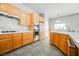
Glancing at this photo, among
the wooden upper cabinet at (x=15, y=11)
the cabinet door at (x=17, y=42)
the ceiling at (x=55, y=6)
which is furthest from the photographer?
the ceiling at (x=55, y=6)

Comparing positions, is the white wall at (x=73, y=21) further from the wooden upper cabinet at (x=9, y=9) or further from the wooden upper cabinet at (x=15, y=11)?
the wooden upper cabinet at (x=9, y=9)

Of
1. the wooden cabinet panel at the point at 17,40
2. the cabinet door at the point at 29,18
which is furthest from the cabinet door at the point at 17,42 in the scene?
the cabinet door at the point at 29,18

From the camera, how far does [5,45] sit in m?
3.64

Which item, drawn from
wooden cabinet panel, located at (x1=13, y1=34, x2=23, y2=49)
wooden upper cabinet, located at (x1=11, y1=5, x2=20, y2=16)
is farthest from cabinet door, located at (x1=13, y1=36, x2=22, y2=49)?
wooden upper cabinet, located at (x1=11, y1=5, x2=20, y2=16)

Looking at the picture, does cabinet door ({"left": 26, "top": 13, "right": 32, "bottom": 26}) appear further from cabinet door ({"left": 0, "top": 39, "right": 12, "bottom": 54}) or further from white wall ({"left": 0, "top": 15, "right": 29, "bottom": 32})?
cabinet door ({"left": 0, "top": 39, "right": 12, "bottom": 54})

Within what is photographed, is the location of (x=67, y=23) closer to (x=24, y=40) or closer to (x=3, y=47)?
(x=24, y=40)

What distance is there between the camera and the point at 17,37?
4.49 metres

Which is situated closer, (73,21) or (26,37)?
(26,37)

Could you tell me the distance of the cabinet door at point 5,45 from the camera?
346cm

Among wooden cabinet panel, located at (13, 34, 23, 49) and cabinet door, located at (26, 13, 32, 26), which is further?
cabinet door, located at (26, 13, 32, 26)

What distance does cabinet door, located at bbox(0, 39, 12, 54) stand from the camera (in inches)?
136

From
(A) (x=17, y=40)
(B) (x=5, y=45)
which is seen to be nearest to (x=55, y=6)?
(A) (x=17, y=40)

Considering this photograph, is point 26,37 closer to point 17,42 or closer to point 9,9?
point 17,42

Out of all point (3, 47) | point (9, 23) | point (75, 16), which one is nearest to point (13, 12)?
point (9, 23)
